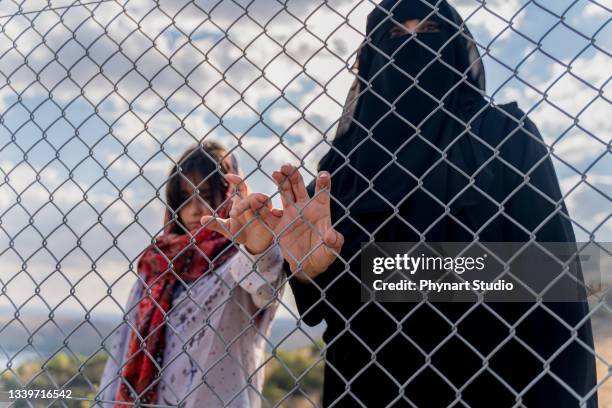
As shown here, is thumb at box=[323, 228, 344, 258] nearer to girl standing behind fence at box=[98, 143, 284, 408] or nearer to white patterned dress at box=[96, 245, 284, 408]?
girl standing behind fence at box=[98, 143, 284, 408]

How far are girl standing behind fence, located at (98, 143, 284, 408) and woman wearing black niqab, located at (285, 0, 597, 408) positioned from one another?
0.87 ft

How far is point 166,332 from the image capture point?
2666 mm

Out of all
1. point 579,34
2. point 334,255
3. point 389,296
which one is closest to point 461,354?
point 389,296

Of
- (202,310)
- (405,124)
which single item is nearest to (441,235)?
(405,124)

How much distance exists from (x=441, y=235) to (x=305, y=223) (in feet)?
1.34

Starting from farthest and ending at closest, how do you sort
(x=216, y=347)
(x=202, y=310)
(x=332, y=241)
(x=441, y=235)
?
(x=216, y=347) → (x=202, y=310) → (x=441, y=235) → (x=332, y=241)

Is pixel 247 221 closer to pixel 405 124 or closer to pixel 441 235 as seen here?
pixel 441 235

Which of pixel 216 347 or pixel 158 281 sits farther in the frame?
pixel 158 281

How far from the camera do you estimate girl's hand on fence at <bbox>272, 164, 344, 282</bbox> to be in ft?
5.67

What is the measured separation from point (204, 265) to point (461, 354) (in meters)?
1.38

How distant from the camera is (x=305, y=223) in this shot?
5.96 feet

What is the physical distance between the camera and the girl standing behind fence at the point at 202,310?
2.11 metres

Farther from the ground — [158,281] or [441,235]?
[158,281]

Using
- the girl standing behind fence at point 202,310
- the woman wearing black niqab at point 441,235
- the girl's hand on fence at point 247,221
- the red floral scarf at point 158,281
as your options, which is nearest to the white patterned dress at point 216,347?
the girl standing behind fence at point 202,310
